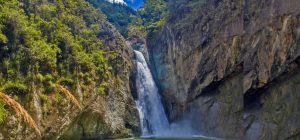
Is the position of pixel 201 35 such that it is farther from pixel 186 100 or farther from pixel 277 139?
pixel 277 139

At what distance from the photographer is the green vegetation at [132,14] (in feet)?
191

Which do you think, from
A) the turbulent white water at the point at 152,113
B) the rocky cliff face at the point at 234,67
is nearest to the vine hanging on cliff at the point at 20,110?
the turbulent white water at the point at 152,113

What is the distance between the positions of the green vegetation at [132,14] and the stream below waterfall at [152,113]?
14.6 m

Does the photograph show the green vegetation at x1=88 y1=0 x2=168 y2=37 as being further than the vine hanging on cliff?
Yes

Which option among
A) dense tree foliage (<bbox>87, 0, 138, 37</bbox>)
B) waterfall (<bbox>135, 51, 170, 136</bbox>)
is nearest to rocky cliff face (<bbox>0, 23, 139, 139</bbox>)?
waterfall (<bbox>135, 51, 170, 136</bbox>)

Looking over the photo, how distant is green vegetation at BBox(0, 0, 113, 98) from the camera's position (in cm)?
2761

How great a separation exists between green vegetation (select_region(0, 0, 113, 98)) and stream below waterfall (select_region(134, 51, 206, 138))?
505 centimetres

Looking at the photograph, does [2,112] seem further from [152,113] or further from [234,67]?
[234,67]

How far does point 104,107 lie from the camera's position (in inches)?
1292

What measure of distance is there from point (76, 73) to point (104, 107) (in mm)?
3834

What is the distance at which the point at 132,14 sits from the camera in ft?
221

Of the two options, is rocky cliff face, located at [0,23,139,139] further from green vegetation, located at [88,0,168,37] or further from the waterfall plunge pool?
green vegetation, located at [88,0,168,37]

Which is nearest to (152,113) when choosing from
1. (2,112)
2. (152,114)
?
(152,114)

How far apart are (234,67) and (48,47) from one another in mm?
15466
